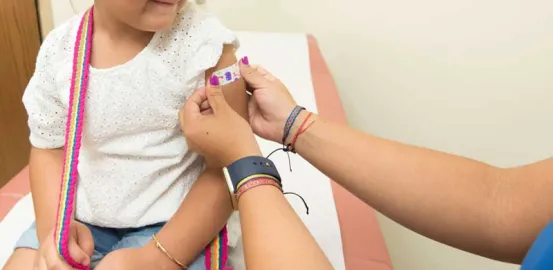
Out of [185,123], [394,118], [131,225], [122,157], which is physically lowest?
[394,118]

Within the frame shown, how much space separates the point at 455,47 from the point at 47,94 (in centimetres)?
136

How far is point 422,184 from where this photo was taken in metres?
0.85

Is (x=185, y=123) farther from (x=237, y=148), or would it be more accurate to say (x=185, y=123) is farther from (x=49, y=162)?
(x=49, y=162)

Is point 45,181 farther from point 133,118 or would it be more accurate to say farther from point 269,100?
point 269,100

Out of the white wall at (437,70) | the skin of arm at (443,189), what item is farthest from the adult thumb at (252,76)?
the white wall at (437,70)

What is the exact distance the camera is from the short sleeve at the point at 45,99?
0.93 meters

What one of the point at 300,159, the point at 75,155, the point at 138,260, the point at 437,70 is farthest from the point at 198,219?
the point at 437,70

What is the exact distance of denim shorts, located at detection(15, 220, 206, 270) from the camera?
3.02 feet

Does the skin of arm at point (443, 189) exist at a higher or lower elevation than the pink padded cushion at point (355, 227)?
higher

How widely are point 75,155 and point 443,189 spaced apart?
567 mm

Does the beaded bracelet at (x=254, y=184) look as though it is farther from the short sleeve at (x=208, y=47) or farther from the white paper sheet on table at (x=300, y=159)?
the white paper sheet on table at (x=300, y=159)

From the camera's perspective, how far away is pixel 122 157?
0.94 m

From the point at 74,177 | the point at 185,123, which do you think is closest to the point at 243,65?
the point at 185,123

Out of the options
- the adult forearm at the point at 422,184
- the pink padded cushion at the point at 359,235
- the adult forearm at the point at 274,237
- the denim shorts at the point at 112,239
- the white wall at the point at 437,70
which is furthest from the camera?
the white wall at the point at 437,70
